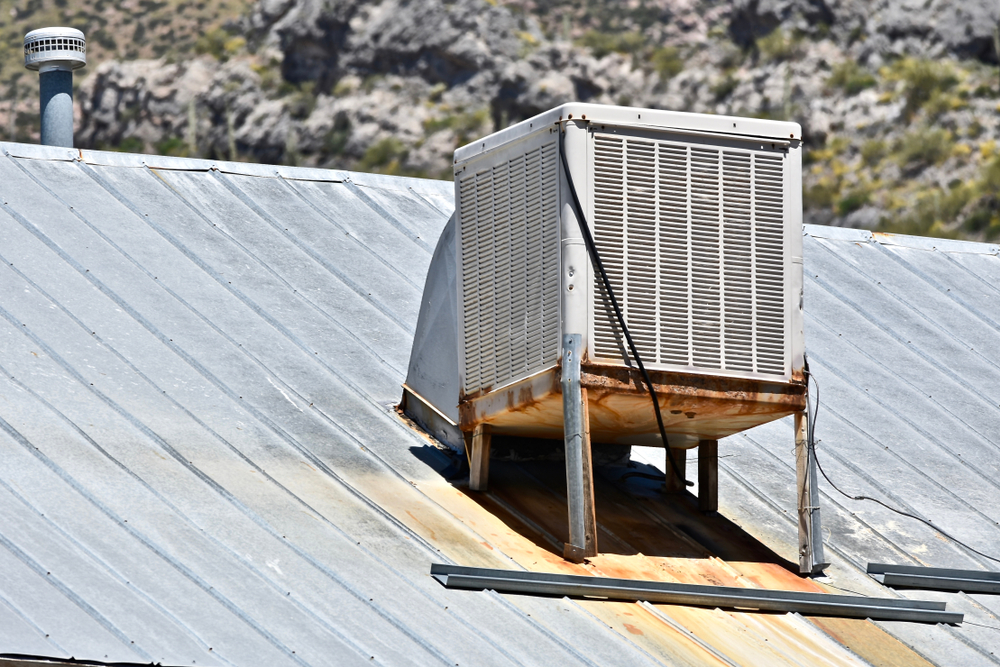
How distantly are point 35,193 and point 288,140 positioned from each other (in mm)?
49582

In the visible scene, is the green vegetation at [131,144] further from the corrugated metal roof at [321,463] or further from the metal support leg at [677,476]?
the metal support leg at [677,476]

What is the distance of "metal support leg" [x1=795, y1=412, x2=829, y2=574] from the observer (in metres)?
7.10

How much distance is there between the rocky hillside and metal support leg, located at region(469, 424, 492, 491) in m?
40.0

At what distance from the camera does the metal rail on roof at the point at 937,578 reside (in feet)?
24.0

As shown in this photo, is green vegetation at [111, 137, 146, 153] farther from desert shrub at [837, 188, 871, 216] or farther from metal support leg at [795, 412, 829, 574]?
metal support leg at [795, 412, 829, 574]

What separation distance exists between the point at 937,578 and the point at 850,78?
154 ft

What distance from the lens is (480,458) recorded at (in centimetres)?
720

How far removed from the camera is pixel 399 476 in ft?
23.4

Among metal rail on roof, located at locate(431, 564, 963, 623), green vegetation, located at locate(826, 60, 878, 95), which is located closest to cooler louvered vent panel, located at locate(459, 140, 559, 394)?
metal rail on roof, located at locate(431, 564, 963, 623)

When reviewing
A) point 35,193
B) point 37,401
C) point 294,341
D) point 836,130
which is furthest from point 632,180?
point 836,130

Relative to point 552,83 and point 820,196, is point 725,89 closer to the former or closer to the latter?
point 552,83

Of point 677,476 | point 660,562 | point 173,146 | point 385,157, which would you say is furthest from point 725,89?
point 660,562

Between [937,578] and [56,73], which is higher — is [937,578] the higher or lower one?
the lower one

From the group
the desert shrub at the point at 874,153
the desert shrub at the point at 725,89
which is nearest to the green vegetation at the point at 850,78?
the desert shrub at the point at 874,153
